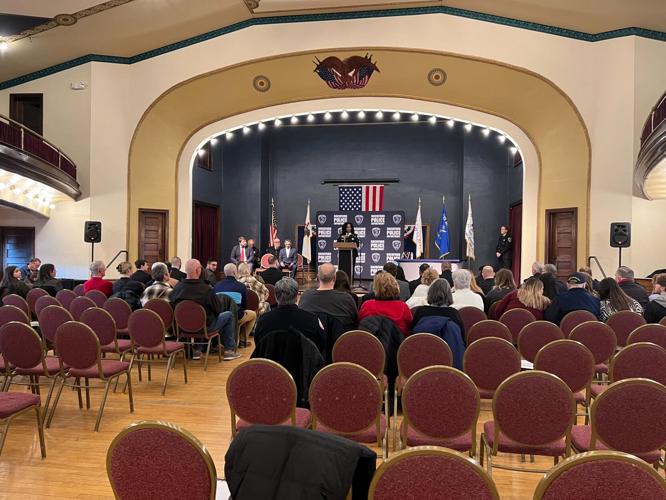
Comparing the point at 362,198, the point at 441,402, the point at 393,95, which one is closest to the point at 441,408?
the point at 441,402

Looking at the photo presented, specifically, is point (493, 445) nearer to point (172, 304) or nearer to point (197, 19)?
point (172, 304)

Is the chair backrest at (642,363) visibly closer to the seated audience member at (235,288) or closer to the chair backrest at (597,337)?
the chair backrest at (597,337)

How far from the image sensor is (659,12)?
8.86m

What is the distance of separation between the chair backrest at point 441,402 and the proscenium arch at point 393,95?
8750mm

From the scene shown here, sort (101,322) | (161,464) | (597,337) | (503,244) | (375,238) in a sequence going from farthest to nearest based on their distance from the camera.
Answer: (375,238)
(503,244)
(101,322)
(597,337)
(161,464)

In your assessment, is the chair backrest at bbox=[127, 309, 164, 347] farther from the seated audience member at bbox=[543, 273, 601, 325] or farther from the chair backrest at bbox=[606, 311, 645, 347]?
the chair backrest at bbox=[606, 311, 645, 347]

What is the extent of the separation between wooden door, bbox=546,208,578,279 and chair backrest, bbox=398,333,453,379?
26.6ft

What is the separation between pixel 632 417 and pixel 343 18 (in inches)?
409

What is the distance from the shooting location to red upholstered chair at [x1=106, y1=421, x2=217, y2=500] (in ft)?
5.84

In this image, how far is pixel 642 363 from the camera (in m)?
3.32

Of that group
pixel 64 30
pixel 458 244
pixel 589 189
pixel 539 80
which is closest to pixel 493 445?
pixel 589 189

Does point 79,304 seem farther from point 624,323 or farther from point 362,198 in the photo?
point 362,198

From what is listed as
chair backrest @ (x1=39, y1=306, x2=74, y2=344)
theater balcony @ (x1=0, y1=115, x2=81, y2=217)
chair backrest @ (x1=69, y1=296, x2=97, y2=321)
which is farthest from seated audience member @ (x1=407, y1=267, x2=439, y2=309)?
theater balcony @ (x1=0, y1=115, x2=81, y2=217)

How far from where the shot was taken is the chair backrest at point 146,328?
16.4ft
